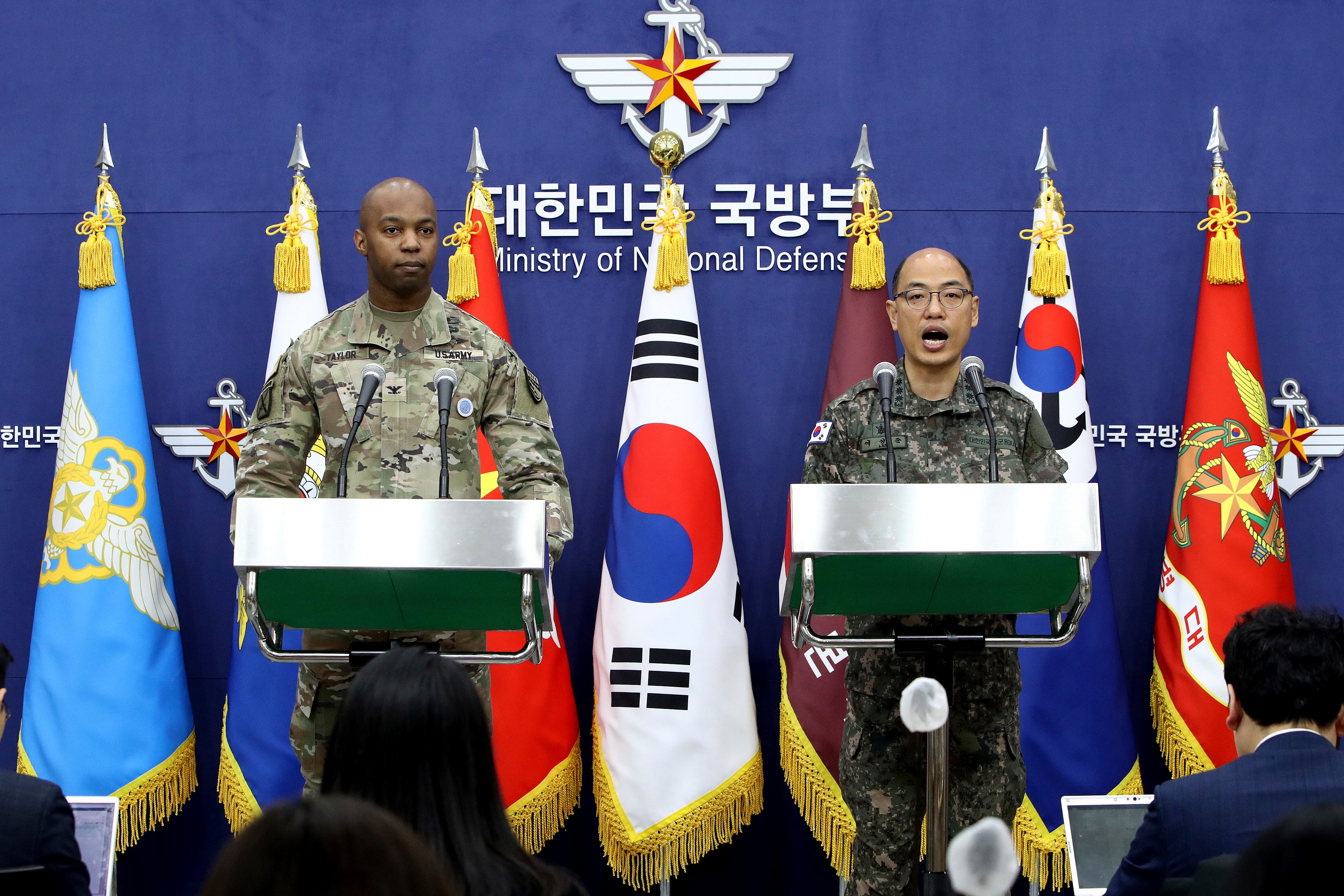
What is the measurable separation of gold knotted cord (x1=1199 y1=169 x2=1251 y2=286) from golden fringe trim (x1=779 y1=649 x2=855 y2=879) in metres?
1.54

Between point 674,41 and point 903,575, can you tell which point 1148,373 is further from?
point 903,575

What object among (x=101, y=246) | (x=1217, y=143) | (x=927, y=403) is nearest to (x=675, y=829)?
(x=927, y=403)

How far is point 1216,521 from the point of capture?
3117 millimetres

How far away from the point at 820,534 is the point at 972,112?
7.41ft

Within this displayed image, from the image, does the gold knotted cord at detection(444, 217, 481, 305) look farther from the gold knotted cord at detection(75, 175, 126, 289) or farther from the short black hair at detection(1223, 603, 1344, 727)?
the short black hair at detection(1223, 603, 1344, 727)

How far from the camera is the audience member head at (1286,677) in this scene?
152 cm

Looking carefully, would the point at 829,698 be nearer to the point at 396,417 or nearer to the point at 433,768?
the point at 396,417

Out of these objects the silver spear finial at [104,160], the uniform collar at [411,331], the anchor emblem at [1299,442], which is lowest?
the anchor emblem at [1299,442]

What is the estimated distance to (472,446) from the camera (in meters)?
2.33

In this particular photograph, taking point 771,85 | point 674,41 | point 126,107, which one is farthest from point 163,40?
point 771,85

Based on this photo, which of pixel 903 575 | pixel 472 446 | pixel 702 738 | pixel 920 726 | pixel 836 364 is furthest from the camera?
pixel 836 364

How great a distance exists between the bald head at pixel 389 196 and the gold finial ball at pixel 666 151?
1055mm

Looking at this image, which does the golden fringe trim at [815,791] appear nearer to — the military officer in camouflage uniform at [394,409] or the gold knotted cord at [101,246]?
the military officer in camouflage uniform at [394,409]

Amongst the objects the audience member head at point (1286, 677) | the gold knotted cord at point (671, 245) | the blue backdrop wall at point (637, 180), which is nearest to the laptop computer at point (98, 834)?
the blue backdrop wall at point (637, 180)
